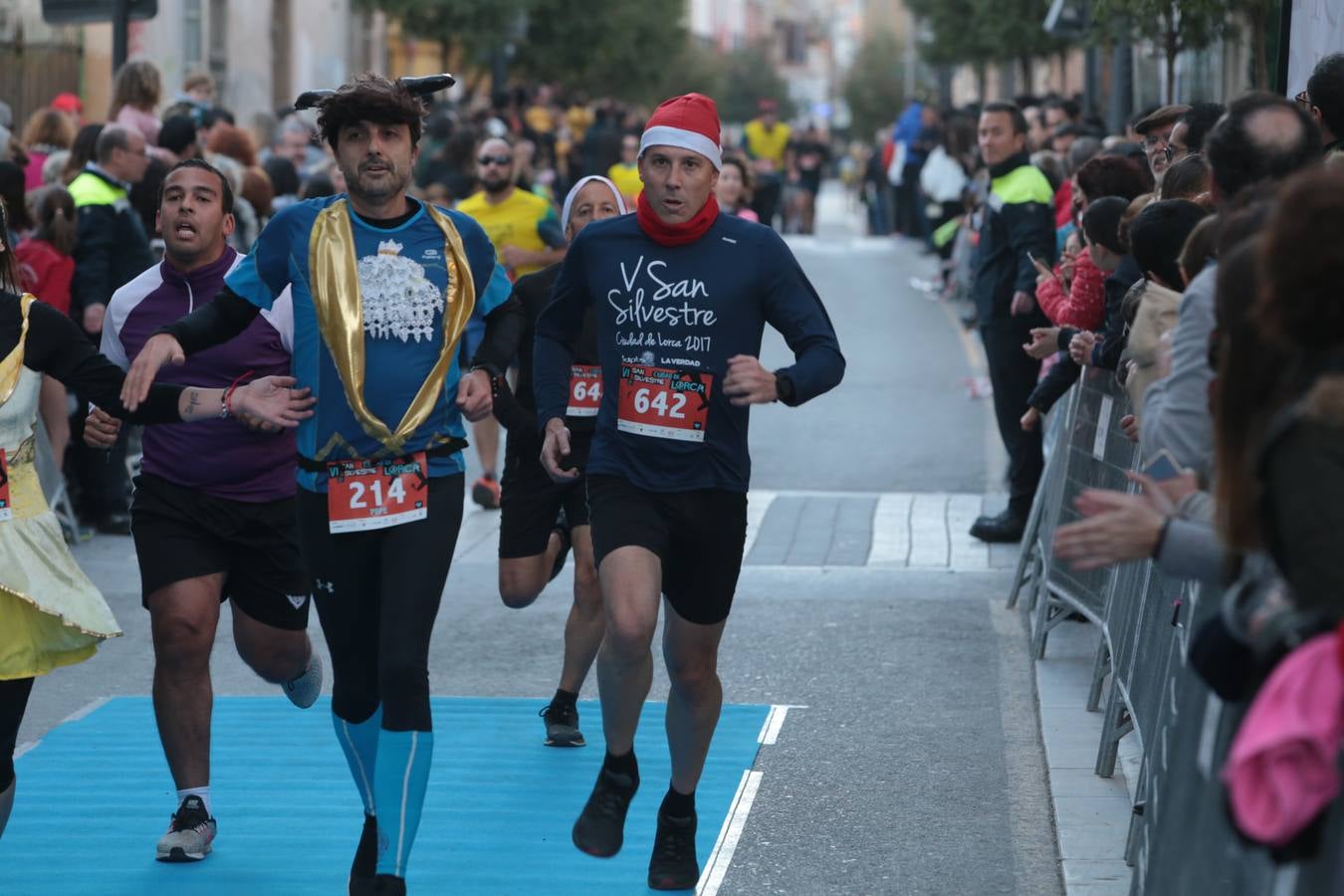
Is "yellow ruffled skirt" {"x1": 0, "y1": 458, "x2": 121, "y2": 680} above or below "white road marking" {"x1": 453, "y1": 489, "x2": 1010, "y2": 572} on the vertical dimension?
above

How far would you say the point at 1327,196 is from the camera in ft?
10.8

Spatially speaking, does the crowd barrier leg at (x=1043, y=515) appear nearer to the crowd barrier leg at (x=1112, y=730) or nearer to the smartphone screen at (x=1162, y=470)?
the crowd barrier leg at (x=1112, y=730)

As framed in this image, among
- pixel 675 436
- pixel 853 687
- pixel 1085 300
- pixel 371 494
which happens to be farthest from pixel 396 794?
pixel 1085 300

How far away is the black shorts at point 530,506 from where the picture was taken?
300 inches

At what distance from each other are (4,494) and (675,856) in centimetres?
193

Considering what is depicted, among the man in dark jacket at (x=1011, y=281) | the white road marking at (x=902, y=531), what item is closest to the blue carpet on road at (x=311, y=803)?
the white road marking at (x=902, y=531)

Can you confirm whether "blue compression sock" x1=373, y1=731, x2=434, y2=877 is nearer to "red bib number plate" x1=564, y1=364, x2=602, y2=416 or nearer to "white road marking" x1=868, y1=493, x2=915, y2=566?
"red bib number plate" x1=564, y1=364, x2=602, y2=416

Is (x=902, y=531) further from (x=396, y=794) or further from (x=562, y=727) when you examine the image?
(x=396, y=794)

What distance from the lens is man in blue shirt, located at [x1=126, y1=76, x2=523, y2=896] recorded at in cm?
548

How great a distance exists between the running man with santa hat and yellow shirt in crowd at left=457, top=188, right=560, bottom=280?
19.8ft

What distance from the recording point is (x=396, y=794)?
5461mm

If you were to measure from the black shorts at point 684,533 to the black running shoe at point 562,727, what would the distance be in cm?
185

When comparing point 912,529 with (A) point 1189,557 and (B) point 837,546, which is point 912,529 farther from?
(A) point 1189,557

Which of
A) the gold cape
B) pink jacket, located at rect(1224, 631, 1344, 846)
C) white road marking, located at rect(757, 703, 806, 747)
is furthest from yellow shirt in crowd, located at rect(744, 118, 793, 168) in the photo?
pink jacket, located at rect(1224, 631, 1344, 846)
